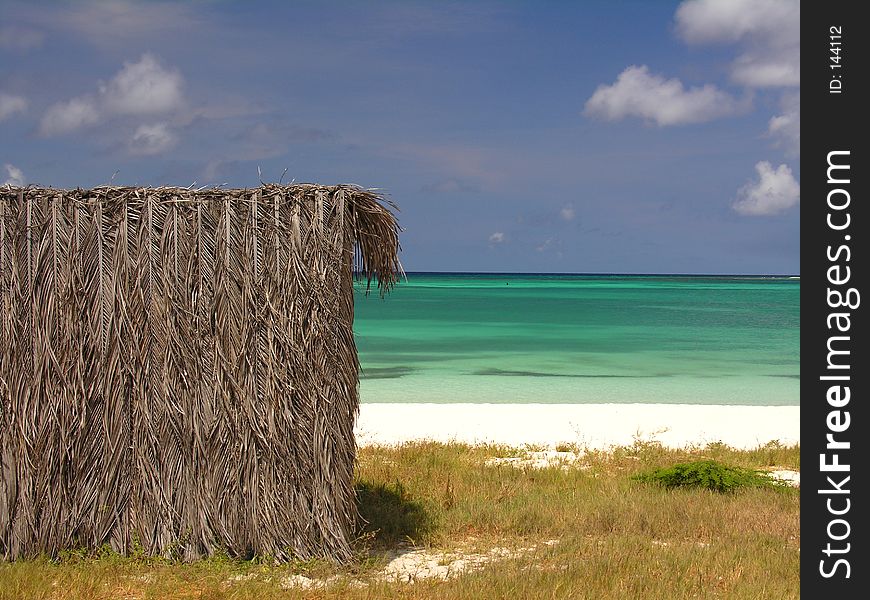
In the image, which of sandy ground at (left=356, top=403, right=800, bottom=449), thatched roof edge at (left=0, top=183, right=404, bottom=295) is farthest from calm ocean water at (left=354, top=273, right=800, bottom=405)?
sandy ground at (left=356, top=403, right=800, bottom=449)

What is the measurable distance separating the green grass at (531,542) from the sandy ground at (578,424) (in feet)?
6.73

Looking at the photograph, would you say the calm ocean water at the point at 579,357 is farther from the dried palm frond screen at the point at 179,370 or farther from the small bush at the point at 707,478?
the small bush at the point at 707,478

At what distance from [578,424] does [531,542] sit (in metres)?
7.51

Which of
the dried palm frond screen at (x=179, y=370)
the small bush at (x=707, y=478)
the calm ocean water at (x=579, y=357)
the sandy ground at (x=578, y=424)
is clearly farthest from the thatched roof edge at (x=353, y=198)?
the sandy ground at (x=578, y=424)

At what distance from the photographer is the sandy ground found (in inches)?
522

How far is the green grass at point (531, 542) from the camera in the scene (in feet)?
20.0

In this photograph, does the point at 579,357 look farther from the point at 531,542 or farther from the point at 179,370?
the point at 179,370

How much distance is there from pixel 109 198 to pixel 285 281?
1.60 m

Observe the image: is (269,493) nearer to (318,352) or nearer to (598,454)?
(318,352)

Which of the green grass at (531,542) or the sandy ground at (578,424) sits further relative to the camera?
the sandy ground at (578,424)

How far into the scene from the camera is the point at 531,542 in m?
7.61

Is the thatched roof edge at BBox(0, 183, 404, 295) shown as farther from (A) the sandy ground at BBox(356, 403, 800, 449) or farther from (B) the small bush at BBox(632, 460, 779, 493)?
(A) the sandy ground at BBox(356, 403, 800, 449)
